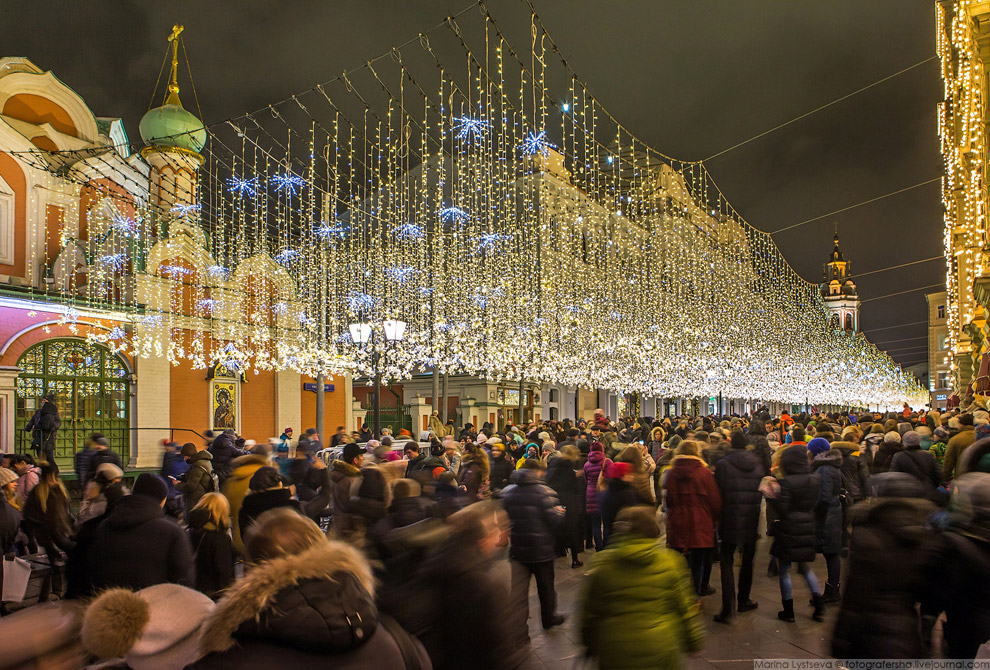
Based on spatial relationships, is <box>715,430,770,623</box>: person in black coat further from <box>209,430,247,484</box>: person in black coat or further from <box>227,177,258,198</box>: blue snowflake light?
<box>227,177,258,198</box>: blue snowflake light

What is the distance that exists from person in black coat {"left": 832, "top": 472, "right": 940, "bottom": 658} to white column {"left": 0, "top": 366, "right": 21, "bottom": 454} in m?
21.8

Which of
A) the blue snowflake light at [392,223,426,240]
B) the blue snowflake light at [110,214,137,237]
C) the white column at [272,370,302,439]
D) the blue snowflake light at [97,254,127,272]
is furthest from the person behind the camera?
the white column at [272,370,302,439]

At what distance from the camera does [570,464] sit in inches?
339

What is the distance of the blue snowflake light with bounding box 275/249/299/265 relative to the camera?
91.7 ft

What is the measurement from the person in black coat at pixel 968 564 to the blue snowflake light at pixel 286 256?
26298mm

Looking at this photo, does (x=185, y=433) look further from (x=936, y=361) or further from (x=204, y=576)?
(x=936, y=361)

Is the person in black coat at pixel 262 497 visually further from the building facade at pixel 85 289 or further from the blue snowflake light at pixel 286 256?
the blue snowflake light at pixel 286 256

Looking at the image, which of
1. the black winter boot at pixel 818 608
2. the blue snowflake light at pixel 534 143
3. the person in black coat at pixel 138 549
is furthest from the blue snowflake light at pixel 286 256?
the black winter boot at pixel 818 608

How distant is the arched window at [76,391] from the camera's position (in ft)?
65.7

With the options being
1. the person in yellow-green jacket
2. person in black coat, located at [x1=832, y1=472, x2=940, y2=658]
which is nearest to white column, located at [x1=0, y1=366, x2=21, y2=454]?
the person in yellow-green jacket

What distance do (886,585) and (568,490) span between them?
5117 mm

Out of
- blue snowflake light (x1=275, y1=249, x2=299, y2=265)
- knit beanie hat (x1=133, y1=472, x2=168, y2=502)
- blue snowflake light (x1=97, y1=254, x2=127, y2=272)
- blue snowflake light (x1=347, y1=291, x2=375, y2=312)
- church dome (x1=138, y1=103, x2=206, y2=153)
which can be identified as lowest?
knit beanie hat (x1=133, y1=472, x2=168, y2=502)

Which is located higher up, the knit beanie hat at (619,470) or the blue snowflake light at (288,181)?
the blue snowflake light at (288,181)

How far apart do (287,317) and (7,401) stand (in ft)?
34.5
